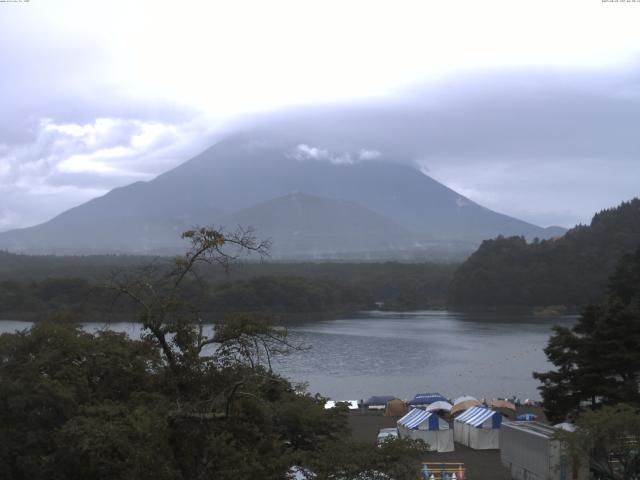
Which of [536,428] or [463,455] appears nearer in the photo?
[536,428]

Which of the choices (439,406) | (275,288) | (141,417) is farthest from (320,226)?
(141,417)

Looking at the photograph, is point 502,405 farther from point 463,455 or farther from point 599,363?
point 599,363

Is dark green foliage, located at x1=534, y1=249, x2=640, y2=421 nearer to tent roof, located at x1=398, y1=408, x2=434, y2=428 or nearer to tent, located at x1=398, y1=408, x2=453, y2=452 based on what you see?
tent, located at x1=398, y1=408, x2=453, y2=452

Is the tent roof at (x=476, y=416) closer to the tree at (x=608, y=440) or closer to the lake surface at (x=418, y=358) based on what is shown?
the tree at (x=608, y=440)

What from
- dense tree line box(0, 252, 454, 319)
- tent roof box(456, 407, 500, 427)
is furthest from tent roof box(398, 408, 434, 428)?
dense tree line box(0, 252, 454, 319)

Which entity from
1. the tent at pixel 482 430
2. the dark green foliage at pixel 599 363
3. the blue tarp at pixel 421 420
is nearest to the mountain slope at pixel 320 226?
the blue tarp at pixel 421 420

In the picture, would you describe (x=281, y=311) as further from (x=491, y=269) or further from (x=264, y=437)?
(x=264, y=437)

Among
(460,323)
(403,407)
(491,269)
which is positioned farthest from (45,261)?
(403,407)
